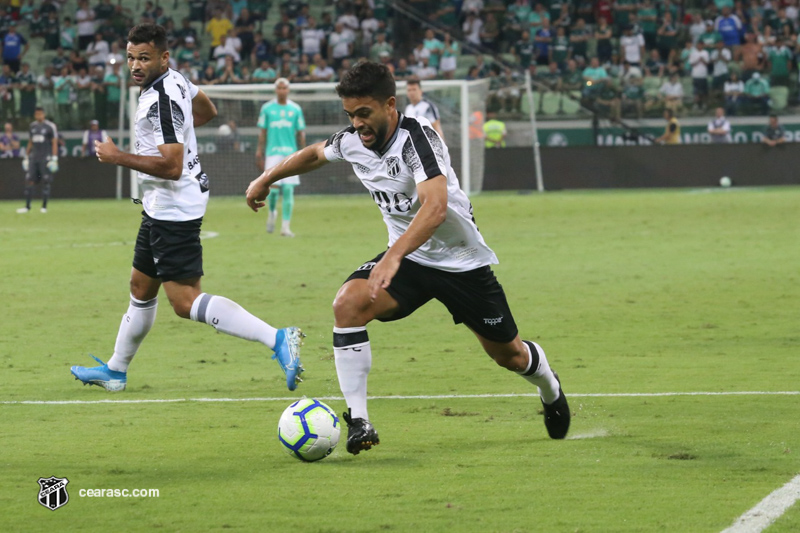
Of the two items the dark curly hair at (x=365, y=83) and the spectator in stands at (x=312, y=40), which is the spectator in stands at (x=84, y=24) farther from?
the dark curly hair at (x=365, y=83)

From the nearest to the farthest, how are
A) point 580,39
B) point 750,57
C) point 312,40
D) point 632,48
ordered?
point 750,57
point 632,48
point 580,39
point 312,40

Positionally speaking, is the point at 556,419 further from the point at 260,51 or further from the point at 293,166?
the point at 260,51

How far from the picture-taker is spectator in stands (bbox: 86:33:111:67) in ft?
111

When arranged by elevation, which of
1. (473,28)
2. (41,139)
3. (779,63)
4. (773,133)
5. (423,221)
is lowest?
(773,133)

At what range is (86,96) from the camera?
3105 centimetres

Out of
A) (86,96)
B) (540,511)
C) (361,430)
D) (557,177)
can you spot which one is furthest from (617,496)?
(86,96)

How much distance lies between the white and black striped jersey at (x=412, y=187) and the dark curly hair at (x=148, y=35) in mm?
1565

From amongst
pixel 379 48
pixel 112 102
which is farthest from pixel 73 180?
pixel 379 48

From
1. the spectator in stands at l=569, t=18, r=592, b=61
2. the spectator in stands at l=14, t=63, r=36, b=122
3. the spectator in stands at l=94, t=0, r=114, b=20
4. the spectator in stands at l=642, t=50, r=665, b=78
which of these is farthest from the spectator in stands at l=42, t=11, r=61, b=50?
the spectator in stands at l=642, t=50, r=665, b=78

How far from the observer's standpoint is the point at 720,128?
30.9m

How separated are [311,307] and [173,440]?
513cm

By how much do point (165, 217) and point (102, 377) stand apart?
1041 millimetres

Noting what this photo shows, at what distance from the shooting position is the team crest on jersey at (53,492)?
455 centimetres

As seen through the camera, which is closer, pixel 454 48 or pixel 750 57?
pixel 750 57
